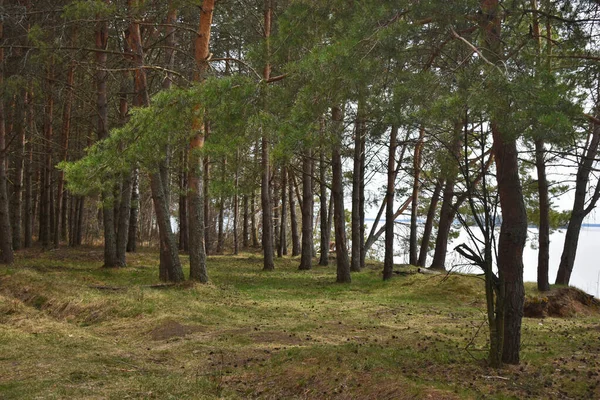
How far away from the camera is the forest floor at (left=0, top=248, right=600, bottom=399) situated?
5.30 m

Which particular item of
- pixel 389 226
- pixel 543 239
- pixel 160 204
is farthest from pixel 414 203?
pixel 160 204

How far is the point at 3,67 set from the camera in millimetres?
13453

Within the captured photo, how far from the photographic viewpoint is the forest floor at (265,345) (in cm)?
530

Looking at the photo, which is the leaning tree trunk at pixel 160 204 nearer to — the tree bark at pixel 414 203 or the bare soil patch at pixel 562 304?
the tree bark at pixel 414 203

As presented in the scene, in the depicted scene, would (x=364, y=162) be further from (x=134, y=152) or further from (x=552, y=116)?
(x=552, y=116)

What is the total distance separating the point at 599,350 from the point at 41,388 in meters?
6.27

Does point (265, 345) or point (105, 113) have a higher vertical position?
point (105, 113)

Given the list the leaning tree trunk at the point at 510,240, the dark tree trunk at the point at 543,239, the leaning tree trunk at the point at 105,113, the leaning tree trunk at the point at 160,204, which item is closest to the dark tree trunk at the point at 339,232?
the leaning tree trunk at the point at 160,204

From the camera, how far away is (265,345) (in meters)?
7.07

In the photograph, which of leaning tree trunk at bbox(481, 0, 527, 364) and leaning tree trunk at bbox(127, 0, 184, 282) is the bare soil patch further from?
leaning tree trunk at bbox(127, 0, 184, 282)

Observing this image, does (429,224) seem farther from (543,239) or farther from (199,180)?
(199,180)

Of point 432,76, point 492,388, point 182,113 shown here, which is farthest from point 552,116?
point 182,113

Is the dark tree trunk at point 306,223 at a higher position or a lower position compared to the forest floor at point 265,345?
higher

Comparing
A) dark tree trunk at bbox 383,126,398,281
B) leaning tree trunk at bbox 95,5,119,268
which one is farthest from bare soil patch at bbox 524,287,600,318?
leaning tree trunk at bbox 95,5,119,268
